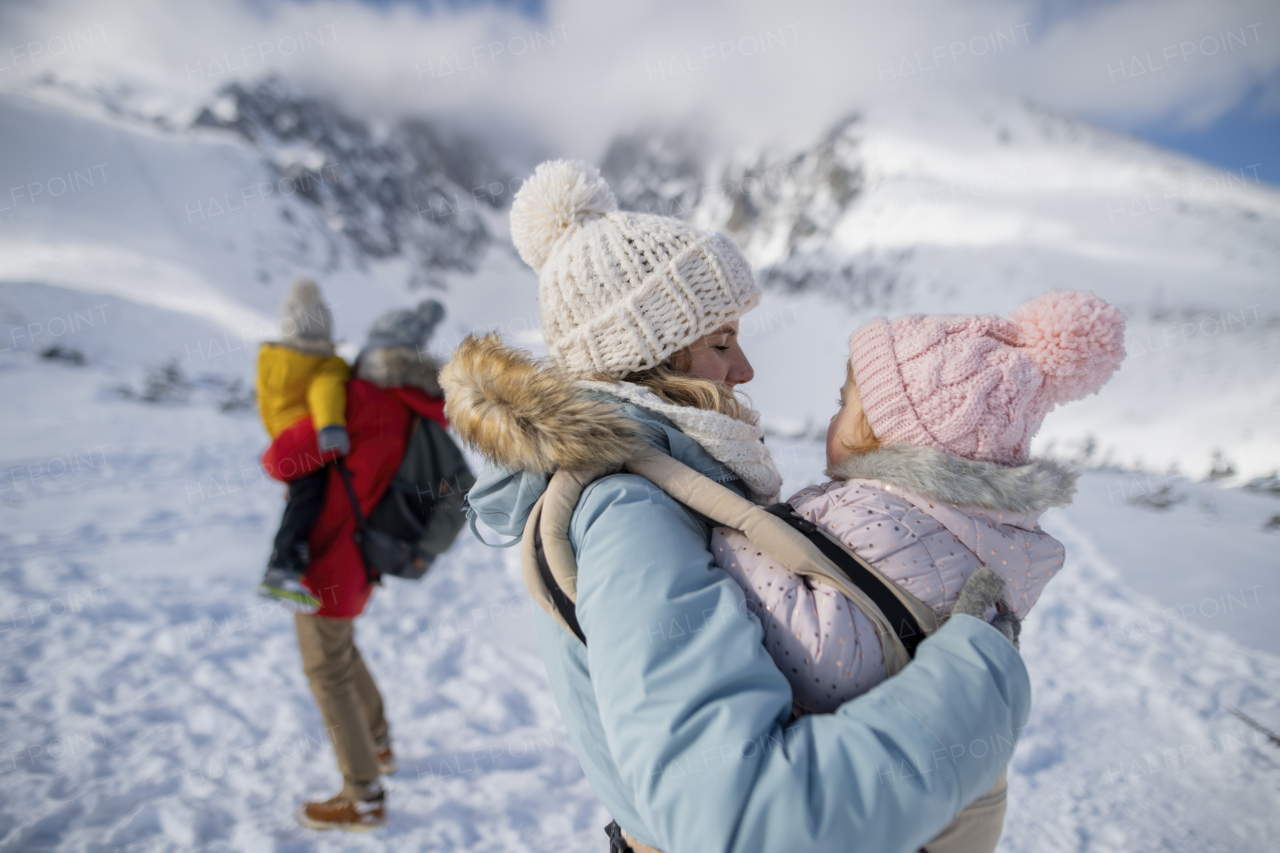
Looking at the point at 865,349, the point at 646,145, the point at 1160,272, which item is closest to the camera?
the point at 865,349

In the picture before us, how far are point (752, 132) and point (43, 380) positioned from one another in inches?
1805

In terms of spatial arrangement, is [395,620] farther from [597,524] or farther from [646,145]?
[646,145]

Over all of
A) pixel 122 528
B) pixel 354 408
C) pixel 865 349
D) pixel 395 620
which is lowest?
pixel 395 620

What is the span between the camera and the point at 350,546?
2336 millimetres

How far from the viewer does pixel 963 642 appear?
796 mm

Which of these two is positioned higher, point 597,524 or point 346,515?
point 597,524

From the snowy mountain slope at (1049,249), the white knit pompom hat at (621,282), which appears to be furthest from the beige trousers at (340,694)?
the snowy mountain slope at (1049,249)

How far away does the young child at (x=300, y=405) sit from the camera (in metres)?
→ 2.16

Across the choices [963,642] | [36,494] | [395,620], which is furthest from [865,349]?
[36,494]

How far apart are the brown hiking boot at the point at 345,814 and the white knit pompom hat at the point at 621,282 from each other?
7.69ft

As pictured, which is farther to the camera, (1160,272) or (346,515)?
(1160,272)

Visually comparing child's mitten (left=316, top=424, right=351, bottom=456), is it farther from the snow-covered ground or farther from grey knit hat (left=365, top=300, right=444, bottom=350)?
the snow-covered ground

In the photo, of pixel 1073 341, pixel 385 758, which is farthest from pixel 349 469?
pixel 1073 341

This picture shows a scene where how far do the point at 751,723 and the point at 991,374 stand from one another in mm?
784
